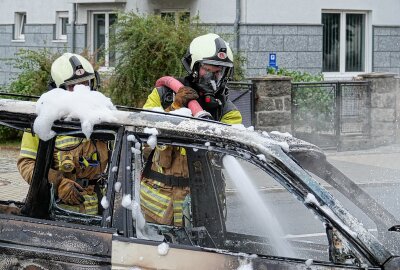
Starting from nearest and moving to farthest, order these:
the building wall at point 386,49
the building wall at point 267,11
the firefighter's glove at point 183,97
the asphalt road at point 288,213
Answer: the asphalt road at point 288,213
the firefighter's glove at point 183,97
the building wall at point 267,11
the building wall at point 386,49

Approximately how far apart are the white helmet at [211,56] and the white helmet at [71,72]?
0.64m

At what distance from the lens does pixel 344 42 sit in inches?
751

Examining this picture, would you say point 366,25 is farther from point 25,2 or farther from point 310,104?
point 25,2

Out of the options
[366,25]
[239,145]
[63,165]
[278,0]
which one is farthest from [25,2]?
[239,145]

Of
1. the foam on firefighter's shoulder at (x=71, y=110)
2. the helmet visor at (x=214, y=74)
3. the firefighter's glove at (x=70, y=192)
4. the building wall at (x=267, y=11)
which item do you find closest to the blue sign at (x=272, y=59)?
the building wall at (x=267, y=11)

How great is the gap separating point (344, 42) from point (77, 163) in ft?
49.6

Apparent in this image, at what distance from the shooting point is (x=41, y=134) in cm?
380

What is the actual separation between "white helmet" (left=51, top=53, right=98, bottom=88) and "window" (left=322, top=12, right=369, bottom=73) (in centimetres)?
1417

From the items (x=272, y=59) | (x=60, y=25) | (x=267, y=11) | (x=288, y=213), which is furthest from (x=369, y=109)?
(x=288, y=213)

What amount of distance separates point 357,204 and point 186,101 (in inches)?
51.2

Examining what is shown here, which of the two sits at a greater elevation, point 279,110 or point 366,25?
point 366,25

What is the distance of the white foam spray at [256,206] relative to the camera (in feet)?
12.1

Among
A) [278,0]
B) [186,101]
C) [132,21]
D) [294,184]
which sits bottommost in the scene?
[294,184]

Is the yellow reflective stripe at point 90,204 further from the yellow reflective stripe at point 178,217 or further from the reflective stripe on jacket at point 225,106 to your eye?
the reflective stripe on jacket at point 225,106
